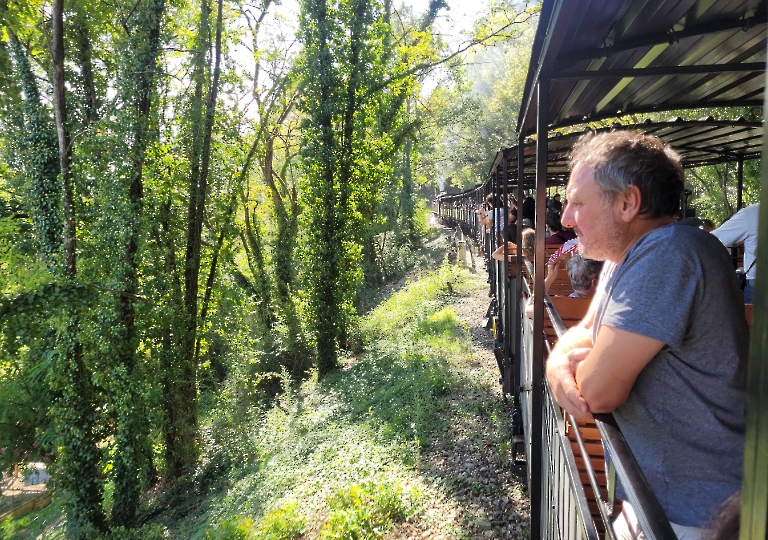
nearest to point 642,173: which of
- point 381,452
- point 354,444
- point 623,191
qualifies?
point 623,191

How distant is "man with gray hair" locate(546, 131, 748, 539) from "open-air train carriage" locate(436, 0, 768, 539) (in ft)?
0.38

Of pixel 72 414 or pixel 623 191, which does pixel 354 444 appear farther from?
pixel 72 414

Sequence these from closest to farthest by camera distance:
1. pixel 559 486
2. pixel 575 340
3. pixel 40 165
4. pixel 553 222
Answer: pixel 575 340 → pixel 559 486 → pixel 553 222 → pixel 40 165

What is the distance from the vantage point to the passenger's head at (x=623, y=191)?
1.40 meters

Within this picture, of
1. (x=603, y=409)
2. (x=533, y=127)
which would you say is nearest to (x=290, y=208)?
(x=533, y=127)

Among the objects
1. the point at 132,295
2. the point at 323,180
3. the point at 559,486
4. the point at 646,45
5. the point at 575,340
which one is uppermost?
the point at 323,180

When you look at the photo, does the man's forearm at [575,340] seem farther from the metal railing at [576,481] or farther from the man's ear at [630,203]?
the man's ear at [630,203]

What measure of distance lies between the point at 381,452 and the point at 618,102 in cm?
548

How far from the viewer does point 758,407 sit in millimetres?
496

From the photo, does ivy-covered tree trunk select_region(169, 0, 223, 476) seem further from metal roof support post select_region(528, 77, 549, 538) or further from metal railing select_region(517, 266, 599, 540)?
metal railing select_region(517, 266, 599, 540)

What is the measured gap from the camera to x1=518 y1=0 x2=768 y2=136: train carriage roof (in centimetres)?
185

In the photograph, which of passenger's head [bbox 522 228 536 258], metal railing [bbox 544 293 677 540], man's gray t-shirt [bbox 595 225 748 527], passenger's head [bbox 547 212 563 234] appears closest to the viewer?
metal railing [bbox 544 293 677 540]

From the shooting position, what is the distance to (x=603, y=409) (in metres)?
1.33

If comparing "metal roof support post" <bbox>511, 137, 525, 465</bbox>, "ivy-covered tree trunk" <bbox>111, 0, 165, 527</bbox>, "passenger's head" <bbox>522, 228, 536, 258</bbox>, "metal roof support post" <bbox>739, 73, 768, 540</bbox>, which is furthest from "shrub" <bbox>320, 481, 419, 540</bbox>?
"ivy-covered tree trunk" <bbox>111, 0, 165, 527</bbox>
